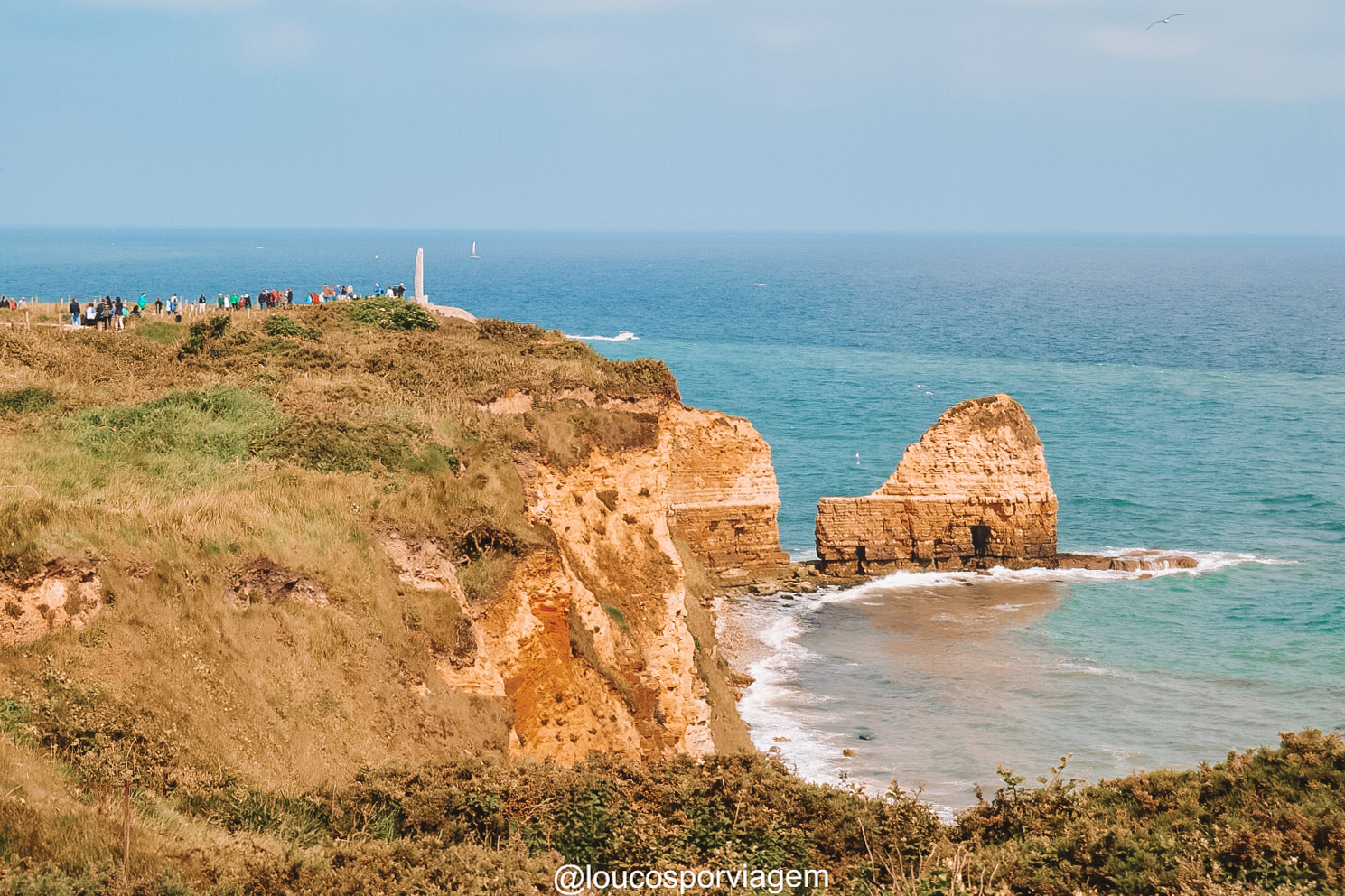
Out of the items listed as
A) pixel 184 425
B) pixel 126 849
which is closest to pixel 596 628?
pixel 184 425

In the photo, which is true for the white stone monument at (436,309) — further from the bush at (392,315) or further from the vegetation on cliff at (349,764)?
the vegetation on cliff at (349,764)

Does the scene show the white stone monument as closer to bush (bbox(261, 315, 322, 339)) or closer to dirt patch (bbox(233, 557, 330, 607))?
bush (bbox(261, 315, 322, 339))

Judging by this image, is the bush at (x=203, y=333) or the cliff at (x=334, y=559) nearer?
the cliff at (x=334, y=559)

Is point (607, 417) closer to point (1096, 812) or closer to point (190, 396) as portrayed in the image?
point (190, 396)

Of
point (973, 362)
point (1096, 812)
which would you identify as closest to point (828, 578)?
point (1096, 812)

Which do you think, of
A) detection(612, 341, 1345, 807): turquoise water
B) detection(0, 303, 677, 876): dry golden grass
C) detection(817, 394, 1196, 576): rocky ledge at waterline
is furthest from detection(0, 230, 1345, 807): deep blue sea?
detection(0, 303, 677, 876): dry golden grass

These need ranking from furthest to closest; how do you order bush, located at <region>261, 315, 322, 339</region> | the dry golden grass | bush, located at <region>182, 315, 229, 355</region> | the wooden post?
bush, located at <region>261, 315, 322, 339</region> → bush, located at <region>182, 315, 229, 355</region> → the dry golden grass → the wooden post

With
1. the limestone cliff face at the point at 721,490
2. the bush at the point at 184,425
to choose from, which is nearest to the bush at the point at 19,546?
the bush at the point at 184,425
